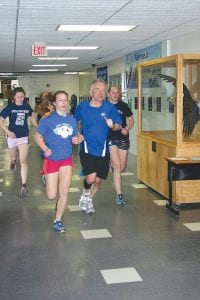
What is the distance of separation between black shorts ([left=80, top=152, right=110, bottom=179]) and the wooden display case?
1098 mm

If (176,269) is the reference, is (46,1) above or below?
above

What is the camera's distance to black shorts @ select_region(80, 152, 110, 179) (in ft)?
17.9

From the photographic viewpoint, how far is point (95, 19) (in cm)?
607

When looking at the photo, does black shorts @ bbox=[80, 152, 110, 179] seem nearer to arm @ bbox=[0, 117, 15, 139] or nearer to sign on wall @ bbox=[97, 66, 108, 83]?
arm @ bbox=[0, 117, 15, 139]

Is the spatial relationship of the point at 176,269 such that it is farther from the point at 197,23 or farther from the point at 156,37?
the point at 156,37

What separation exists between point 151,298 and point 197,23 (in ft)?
15.1

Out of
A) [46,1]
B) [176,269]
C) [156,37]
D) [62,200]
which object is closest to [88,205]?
[62,200]

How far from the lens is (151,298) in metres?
3.30

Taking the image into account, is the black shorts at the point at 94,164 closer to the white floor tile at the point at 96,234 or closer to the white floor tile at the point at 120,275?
the white floor tile at the point at 96,234

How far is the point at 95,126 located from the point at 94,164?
1.54 feet

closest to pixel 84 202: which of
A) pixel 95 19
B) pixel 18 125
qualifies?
pixel 18 125

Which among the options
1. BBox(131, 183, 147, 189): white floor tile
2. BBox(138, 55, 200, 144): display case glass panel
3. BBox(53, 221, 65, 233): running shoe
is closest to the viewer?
BBox(53, 221, 65, 233): running shoe

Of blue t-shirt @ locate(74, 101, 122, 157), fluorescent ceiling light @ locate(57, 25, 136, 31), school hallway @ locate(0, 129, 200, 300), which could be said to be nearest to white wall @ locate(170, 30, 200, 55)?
fluorescent ceiling light @ locate(57, 25, 136, 31)

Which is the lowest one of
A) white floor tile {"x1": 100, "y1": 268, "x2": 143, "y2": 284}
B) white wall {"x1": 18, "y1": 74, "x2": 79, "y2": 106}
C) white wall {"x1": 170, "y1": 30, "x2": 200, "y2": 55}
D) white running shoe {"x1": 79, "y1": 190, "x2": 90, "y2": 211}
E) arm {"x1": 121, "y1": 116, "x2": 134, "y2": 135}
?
white floor tile {"x1": 100, "y1": 268, "x2": 143, "y2": 284}
